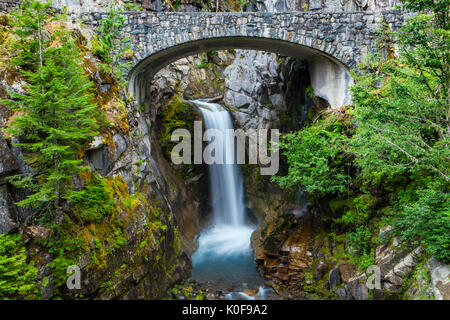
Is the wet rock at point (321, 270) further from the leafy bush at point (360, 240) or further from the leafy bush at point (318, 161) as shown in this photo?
the leafy bush at point (318, 161)

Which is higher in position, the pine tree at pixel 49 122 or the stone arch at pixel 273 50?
the stone arch at pixel 273 50

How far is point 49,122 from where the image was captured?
5.05 metres

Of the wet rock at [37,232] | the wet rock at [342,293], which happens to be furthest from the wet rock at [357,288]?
the wet rock at [37,232]

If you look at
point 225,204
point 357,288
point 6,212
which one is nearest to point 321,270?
point 357,288

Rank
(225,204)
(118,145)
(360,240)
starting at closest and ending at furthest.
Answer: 1. (118,145)
2. (360,240)
3. (225,204)

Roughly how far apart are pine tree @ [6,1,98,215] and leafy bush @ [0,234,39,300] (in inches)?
26.6

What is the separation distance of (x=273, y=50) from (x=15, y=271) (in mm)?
10896

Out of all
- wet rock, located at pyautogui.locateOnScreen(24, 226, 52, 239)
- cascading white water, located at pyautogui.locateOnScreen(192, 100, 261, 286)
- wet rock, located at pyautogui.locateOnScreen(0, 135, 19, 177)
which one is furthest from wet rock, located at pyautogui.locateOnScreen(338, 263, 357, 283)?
wet rock, located at pyautogui.locateOnScreen(0, 135, 19, 177)

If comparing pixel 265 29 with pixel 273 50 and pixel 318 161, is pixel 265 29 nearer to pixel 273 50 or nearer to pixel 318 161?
pixel 273 50

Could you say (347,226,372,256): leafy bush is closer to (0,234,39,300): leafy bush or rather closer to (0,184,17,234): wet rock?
(0,234,39,300): leafy bush

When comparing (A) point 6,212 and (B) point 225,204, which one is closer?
(A) point 6,212

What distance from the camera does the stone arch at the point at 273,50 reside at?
1034 cm

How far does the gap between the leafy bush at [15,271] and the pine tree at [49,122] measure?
68 centimetres
